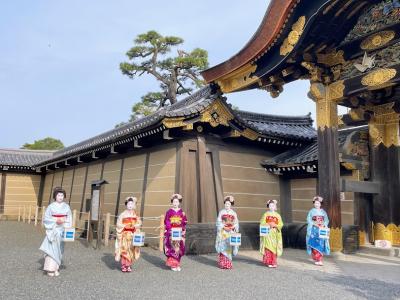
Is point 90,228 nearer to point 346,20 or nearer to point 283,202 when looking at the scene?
point 283,202

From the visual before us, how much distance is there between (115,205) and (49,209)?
21.6ft

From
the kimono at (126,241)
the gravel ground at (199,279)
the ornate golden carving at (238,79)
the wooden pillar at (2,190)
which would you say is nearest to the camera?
the gravel ground at (199,279)

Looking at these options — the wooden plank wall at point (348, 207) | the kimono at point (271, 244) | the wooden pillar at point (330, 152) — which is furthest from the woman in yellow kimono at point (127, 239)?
the wooden plank wall at point (348, 207)

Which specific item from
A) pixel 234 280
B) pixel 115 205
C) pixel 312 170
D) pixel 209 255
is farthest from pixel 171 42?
pixel 234 280

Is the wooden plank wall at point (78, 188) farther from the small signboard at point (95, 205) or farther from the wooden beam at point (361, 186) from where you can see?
the wooden beam at point (361, 186)

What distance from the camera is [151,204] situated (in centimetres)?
1120

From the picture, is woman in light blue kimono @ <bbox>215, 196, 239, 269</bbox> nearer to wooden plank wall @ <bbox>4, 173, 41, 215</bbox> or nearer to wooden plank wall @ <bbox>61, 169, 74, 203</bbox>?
wooden plank wall @ <bbox>61, 169, 74, 203</bbox>

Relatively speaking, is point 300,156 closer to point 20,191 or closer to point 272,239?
point 272,239

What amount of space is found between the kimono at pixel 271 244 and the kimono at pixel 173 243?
1.68 m

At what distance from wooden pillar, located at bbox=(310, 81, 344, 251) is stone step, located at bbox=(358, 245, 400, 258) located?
1.63 m

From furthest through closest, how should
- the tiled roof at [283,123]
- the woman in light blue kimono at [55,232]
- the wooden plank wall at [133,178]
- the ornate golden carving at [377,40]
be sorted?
the tiled roof at [283,123] < the wooden plank wall at [133,178] < the ornate golden carving at [377,40] < the woman in light blue kimono at [55,232]

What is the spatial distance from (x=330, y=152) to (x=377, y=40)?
2435 mm

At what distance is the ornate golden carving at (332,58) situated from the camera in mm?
8185

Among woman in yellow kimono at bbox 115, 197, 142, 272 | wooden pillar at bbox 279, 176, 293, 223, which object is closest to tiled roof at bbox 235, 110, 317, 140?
wooden pillar at bbox 279, 176, 293, 223
